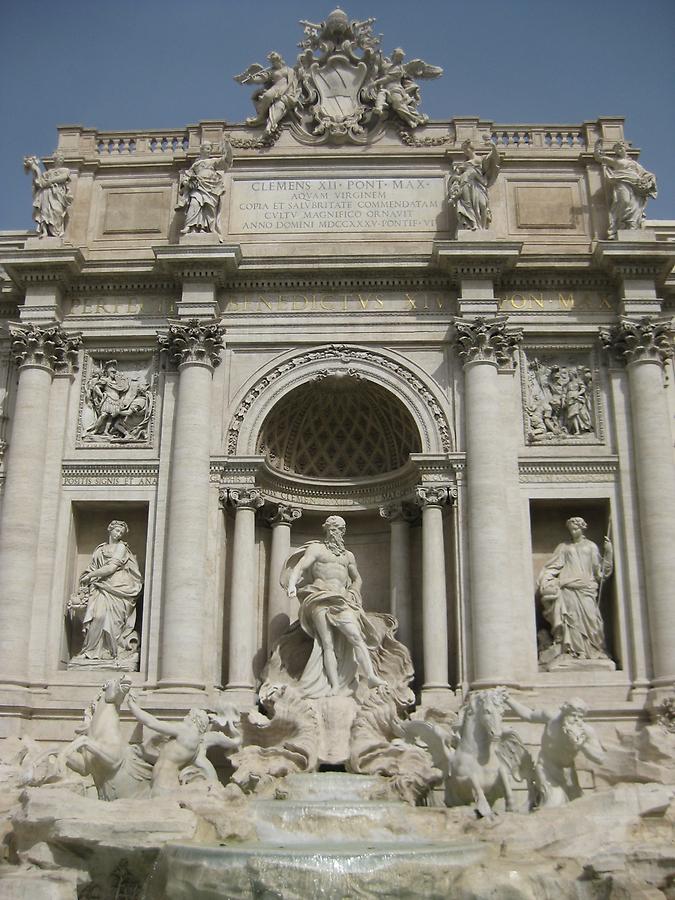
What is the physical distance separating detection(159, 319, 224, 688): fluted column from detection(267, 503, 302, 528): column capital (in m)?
1.84

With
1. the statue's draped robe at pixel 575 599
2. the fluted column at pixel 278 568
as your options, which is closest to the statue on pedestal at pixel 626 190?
the statue's draped robe at pixel 575 599

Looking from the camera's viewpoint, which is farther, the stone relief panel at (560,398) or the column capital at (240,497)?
the stone relief panel at (560,398)

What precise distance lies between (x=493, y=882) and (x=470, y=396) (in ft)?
33.6

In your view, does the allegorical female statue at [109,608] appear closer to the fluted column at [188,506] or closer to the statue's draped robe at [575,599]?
the fluted column at [188,506]

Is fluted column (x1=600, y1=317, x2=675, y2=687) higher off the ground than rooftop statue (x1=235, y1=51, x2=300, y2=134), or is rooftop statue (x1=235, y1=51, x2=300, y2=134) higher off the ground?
rooftop statue (x1=235, y1=51, x2=300, y2=134)

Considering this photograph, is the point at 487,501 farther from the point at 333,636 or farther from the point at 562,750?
the point at 562,750

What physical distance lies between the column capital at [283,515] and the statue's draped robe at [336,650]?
5.96ft

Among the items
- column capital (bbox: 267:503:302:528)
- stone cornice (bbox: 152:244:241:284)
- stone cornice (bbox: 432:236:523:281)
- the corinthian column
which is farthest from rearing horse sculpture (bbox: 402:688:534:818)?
stone cornice (bbox: 152:244:241:284)

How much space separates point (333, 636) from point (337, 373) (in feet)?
16.9

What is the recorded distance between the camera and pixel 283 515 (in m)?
20.8

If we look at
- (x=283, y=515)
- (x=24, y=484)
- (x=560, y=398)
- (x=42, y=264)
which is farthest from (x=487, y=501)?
(x=42, y=264)

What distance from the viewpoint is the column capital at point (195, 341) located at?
65.7 feet

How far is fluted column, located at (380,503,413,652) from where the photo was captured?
19.9 metres

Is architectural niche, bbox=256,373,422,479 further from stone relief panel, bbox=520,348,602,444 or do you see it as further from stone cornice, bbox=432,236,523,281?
stone cornice, bbox=432,236,523,281
